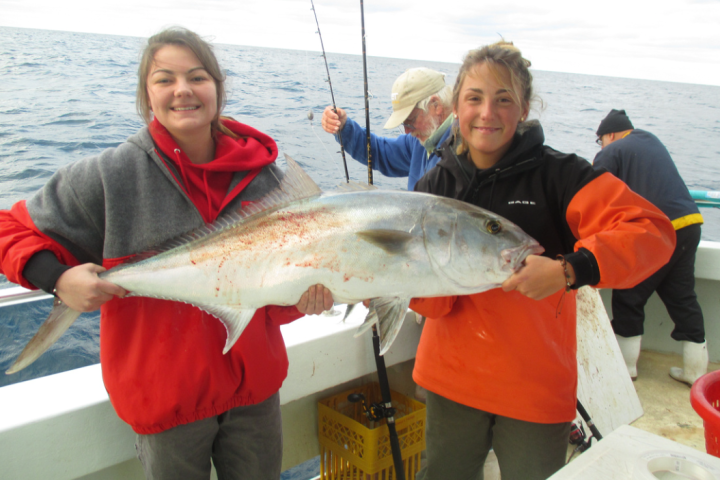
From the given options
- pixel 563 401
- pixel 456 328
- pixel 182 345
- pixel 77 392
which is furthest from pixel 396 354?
pixel 77 392

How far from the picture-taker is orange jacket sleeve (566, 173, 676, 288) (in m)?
1.56

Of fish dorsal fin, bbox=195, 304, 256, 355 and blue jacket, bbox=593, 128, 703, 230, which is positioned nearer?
fish dorsal fin, bbox=195, 304, 256, 355

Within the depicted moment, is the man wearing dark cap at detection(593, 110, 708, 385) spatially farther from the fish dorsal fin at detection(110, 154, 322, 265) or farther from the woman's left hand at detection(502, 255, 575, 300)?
the fish dorsal fin at detection(110, 154, 322, 265)

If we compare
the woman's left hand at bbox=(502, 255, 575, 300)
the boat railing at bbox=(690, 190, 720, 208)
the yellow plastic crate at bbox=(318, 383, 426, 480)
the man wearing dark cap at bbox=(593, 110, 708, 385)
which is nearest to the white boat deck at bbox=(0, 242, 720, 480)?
the yellow plastic crate at bbox=(318, 383, 426, 480)

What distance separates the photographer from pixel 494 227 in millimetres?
1679

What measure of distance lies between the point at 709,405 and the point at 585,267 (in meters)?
0.72

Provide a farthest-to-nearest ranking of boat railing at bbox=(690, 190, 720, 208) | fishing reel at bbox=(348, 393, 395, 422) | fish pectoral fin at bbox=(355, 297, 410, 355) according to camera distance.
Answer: boat railing at bbox=(690, 190, 720, 208)
fishing reel at bbox=(348, 393, 395, 422)
fish pectoral fin at bbox=(355, 297, 410, 355)

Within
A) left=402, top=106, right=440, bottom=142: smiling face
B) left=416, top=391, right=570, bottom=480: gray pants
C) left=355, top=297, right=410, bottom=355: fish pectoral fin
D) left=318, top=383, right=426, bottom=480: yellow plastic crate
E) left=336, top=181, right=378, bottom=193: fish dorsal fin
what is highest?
left=402, top=106, right=440, bottom=142: smiling face

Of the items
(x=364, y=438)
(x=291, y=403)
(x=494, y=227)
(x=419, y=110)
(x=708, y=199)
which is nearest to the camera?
(x=494, y=227)

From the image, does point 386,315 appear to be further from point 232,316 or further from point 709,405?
point 709,405

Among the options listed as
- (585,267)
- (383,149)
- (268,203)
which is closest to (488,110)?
(585,267)

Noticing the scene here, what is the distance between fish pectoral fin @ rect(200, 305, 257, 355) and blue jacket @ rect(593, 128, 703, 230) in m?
3.38

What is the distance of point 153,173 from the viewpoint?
179cm

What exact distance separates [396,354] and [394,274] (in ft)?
4.98
